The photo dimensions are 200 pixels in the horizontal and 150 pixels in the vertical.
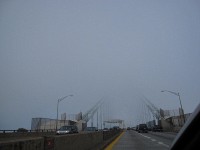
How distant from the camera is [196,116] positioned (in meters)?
2.35

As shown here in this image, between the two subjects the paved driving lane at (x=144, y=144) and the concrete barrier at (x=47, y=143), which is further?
the paved driving lane at (x=144, y=144)

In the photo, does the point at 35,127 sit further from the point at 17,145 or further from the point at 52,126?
the point at 17,145

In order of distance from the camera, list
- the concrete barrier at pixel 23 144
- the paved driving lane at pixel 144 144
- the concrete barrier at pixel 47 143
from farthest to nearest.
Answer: the paved driving lane at pixel 144 144 < the concrete barrier at pixel 47 143 < the concrete barrier at pixel 23 144

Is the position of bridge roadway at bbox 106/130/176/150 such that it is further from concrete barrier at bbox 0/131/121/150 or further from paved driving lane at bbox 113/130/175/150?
concrete barrier at bbox 0/131/121/150

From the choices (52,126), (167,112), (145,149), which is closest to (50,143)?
(145,149)

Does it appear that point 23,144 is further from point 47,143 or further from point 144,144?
point 144,144

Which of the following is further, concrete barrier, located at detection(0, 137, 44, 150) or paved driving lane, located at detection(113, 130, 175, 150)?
paved driving lane, located at detection(113, 130, 175, 150)

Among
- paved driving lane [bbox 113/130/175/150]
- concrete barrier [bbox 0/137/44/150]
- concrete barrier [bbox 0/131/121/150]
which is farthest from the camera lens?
paved driving lane [bbox 113/130/175/150]

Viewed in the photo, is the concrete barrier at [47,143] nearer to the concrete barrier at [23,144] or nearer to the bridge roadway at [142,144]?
the concrete barrier at [23,144]

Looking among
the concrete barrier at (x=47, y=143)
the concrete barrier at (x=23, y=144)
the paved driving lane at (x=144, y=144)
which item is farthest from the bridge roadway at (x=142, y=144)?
the concrete barrier at (x=23, y=144)

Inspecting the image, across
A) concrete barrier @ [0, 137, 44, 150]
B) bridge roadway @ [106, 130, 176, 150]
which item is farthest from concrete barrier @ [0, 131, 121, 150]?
bridge roadway @ [106, 130, 176, 150]

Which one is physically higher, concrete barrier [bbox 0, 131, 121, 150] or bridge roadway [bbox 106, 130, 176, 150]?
concrete barrier [bbox 0, 131, 121, 150]

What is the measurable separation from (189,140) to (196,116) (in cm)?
25

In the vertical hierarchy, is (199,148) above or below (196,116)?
below
